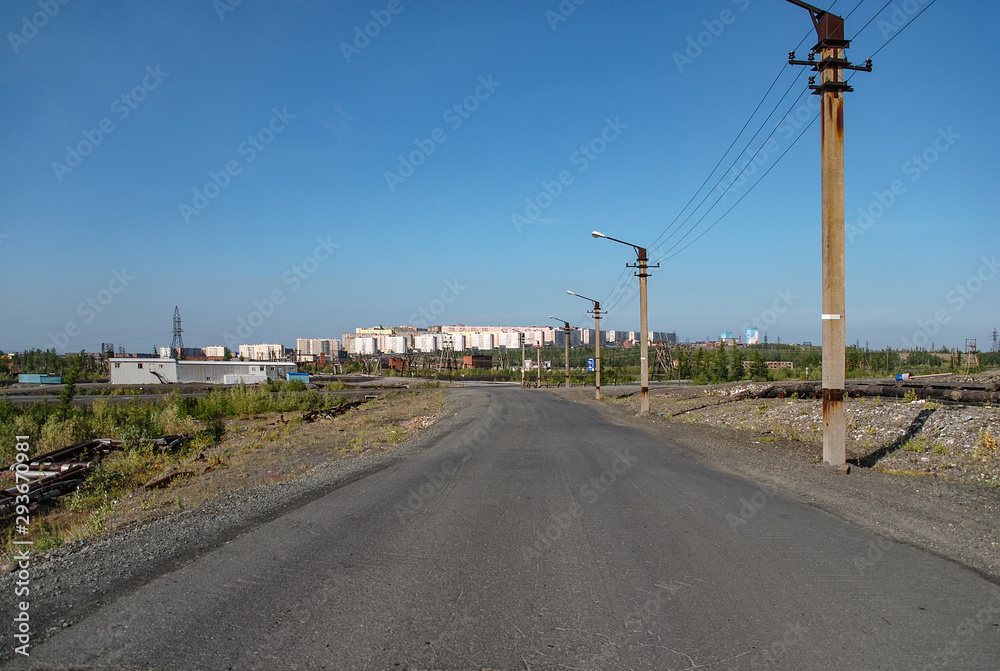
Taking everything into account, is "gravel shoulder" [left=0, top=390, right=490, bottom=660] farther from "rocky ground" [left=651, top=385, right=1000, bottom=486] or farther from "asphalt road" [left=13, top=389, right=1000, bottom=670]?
"rocky ground" [left=651, top=385, right=1000, bottom=486]

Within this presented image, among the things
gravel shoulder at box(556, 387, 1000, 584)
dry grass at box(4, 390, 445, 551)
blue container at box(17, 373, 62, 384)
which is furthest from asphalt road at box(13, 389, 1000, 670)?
blue container at box(17, 373, 62, 384)

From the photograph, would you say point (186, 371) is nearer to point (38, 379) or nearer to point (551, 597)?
point (38, 379)

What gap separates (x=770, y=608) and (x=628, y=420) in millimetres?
21331

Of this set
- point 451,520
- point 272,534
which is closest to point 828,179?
point 451,520

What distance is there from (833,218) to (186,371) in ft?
276

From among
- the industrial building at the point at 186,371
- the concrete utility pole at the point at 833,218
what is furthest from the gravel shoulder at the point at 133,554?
the industrial building at the point at 186,371

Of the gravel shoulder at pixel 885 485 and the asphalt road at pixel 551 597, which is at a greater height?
the asphalt road at pixel 551 597

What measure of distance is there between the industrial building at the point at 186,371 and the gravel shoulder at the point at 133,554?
70277mm

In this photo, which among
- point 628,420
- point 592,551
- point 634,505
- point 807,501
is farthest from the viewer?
point 628,420

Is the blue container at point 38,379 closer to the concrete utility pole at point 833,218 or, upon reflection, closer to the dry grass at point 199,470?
the dry grass at point 199,470

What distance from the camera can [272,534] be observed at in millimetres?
6711

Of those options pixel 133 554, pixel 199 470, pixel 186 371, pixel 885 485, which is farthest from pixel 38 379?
pixel 885 485

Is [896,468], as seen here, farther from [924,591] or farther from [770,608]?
[770,608]

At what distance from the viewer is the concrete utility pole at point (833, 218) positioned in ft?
37.4
